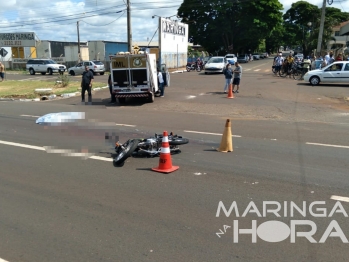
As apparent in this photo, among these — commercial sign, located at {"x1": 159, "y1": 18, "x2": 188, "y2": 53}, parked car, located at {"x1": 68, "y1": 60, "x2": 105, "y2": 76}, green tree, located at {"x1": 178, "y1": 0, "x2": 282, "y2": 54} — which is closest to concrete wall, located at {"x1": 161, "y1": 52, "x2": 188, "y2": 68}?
commercial sign, located at {"x1": 159, "y1": 18, "x2": 188, "y2": 53}

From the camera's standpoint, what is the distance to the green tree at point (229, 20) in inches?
2320

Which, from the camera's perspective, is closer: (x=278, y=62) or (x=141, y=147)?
(x=141, y=147)

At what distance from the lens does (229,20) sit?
2393 inches

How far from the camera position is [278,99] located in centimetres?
1644

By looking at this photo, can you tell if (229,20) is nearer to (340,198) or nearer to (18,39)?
(18,39)

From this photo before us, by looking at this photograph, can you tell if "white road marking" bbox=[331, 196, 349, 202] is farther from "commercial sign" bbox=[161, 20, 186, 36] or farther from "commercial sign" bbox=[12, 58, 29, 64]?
"commercial sign" bbox=[12, 58, 29, 64]

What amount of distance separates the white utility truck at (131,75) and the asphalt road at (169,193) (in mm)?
5601

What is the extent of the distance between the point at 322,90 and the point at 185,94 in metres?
7.73

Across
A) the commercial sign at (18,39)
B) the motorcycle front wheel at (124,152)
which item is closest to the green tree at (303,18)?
the commercial sign at (18,39)

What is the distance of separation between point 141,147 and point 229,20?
5843cm

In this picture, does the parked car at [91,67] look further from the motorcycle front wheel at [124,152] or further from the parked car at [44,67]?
the motorcycle front wheel at [124,152]

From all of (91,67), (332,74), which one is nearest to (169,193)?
(332,74)

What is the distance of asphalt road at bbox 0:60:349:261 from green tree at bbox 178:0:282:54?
53.3 metres

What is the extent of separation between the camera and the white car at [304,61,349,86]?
20.6m
